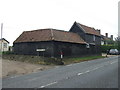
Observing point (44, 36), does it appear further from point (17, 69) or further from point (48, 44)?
point (17, 69)

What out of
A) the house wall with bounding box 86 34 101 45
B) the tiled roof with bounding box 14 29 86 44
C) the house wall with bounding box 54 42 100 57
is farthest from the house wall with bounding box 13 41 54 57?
the house wall with bounding box 86 34 101 45

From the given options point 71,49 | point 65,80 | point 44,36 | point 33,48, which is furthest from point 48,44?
point 65,80

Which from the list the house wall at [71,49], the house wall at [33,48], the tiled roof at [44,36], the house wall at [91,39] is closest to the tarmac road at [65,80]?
the house wall at [33,48]

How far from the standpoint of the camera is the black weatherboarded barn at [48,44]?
104 ft

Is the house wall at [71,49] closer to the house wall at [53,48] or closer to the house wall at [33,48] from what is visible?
the house wall at [53,48]

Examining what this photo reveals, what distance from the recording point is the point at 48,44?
104 ft

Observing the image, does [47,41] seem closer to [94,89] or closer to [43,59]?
[43,59]

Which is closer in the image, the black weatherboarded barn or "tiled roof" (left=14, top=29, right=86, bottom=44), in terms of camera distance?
the black weatherboarded barn

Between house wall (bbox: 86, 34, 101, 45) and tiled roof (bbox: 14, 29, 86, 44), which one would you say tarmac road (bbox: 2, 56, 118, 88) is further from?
house wall (bbox: 86, 34, 101, 45)

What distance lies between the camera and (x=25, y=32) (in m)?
40.3

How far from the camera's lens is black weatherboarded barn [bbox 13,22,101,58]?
104 feet

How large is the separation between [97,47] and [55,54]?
67.9ft

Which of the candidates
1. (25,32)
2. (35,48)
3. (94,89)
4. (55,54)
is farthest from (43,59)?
(94,89)

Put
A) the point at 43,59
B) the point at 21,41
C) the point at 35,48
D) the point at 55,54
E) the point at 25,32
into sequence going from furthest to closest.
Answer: the point at 25,32 → the point at 21,41 → the point at 35,48 → the point at 55,54 → the point at 43,59
